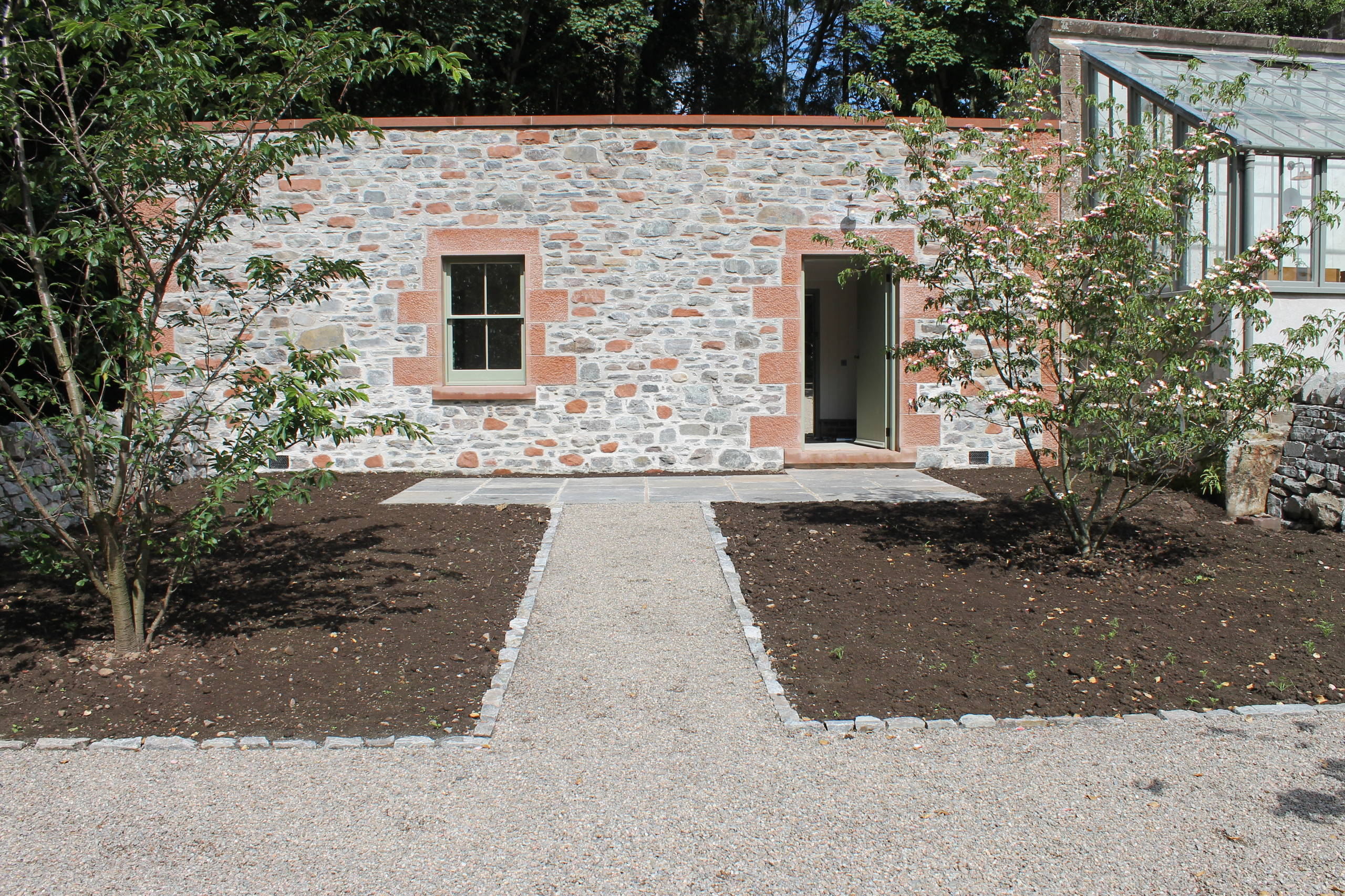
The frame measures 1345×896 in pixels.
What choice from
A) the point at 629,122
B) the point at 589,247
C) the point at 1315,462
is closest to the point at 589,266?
the point at 589,247

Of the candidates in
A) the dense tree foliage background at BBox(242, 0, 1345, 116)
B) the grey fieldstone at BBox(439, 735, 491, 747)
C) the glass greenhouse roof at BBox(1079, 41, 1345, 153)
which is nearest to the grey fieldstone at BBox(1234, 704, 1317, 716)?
the grey fieldstone at BBox(439, 735, 491, 747)

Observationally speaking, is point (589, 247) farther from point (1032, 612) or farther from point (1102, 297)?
point (1032, 612)

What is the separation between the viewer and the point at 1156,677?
4480 millimetres

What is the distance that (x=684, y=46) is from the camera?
20422 mm

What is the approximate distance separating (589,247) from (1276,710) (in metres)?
7.33

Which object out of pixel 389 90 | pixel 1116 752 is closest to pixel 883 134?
pixel 1116 752

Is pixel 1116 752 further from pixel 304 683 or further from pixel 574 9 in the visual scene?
pixel 574 9

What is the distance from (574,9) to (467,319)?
31.7ft

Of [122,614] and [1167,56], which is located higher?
[1167,56]

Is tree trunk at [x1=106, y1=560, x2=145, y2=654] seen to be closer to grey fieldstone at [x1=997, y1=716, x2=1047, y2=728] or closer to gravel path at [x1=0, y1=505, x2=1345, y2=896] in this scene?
gravel path at [x1=0, y1=505, x2=1345, y2=896]

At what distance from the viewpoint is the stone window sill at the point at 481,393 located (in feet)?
32.1

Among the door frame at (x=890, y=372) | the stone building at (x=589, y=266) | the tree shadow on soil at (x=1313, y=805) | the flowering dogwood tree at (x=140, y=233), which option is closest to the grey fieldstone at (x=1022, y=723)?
the tree shadow on soil at (x=1313, y=805)

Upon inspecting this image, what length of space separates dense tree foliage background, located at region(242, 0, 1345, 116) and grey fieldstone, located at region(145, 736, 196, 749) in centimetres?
1434

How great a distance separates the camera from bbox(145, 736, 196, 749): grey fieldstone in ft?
12.5
